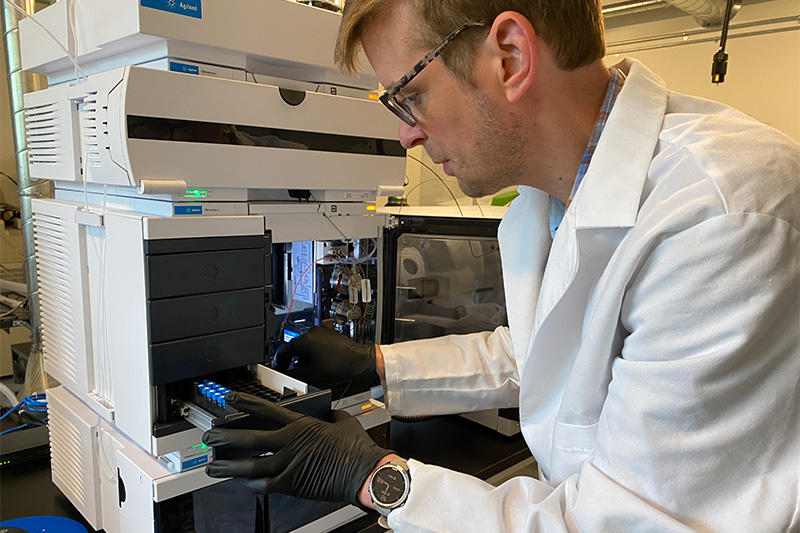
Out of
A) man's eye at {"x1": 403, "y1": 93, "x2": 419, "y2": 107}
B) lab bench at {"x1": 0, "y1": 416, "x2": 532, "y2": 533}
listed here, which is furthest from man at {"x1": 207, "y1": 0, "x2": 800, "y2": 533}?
lab bench at {"x1": 0, "y1": 416, "x2": 532, "y2": 533}

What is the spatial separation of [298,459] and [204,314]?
1.02 ft

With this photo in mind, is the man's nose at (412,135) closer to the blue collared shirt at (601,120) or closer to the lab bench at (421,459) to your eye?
the blue collared shirt at (601,120)

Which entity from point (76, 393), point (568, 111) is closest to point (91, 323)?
point (76, 393)

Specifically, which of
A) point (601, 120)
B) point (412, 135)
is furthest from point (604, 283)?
point (412, 135)

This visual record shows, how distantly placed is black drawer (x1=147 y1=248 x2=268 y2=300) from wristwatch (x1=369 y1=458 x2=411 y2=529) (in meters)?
0.43

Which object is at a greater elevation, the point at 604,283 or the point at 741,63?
the point at 741,63

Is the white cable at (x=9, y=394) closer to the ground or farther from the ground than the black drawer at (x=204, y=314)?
closer to the ground

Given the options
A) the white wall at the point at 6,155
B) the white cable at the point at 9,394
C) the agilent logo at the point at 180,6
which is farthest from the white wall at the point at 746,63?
the white cable at the point at 9,394

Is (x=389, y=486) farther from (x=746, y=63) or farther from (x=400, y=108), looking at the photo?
(x=746, y=63)

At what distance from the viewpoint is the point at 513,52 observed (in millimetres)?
739

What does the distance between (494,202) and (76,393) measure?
5.59ft

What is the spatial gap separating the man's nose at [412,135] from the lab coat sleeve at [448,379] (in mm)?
499

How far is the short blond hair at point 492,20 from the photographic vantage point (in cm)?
73

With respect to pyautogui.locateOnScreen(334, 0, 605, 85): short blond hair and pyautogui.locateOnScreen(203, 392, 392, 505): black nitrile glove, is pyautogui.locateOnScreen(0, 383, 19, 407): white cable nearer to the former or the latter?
pyautogui.locateOnScreen(203, 392, 392, 505): black nitrile glove
